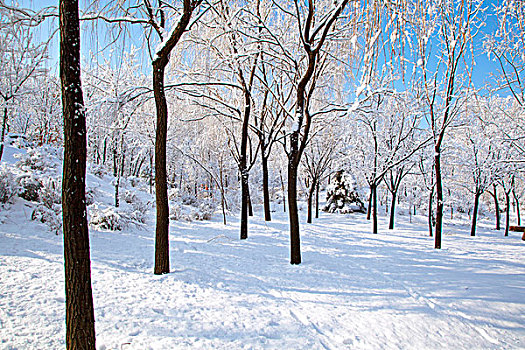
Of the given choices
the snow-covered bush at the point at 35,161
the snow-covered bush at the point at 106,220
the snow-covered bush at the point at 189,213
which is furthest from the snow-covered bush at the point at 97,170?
the snow-covered bush at the point at 106,220

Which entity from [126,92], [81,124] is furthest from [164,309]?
[126,92]

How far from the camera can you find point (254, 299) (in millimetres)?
3807

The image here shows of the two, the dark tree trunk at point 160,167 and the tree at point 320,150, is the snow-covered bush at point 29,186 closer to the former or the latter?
the dark tree trunk at point 160,167

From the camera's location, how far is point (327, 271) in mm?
5461

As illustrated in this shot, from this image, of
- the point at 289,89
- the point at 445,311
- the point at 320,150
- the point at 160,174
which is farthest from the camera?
the point at 320,150

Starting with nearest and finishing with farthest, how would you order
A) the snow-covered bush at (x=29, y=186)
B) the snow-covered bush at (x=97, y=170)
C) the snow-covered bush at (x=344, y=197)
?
the snow-covered bush at (x=29, y=186)
the snow-covered bush at (x=97, y=170)
the snow-covered bush at (x=344, y=197)

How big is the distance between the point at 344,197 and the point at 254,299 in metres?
19.5

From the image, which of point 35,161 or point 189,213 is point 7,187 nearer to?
point 35,161

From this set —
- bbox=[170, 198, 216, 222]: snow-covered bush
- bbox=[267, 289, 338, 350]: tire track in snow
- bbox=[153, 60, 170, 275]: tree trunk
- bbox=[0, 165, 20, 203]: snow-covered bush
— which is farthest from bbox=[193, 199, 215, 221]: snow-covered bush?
bbox=[267, 289, 338, 350]: tire track in snow

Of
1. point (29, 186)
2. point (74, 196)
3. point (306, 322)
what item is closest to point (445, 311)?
point (306, 322)

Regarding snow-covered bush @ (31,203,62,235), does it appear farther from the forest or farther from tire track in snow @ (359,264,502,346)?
tire track in snow @ (359,264,502,346)

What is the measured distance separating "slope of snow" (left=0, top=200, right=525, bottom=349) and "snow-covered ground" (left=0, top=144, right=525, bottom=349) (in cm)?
2

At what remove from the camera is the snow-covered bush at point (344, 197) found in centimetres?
2153

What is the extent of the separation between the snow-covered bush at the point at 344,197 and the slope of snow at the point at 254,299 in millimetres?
14962
